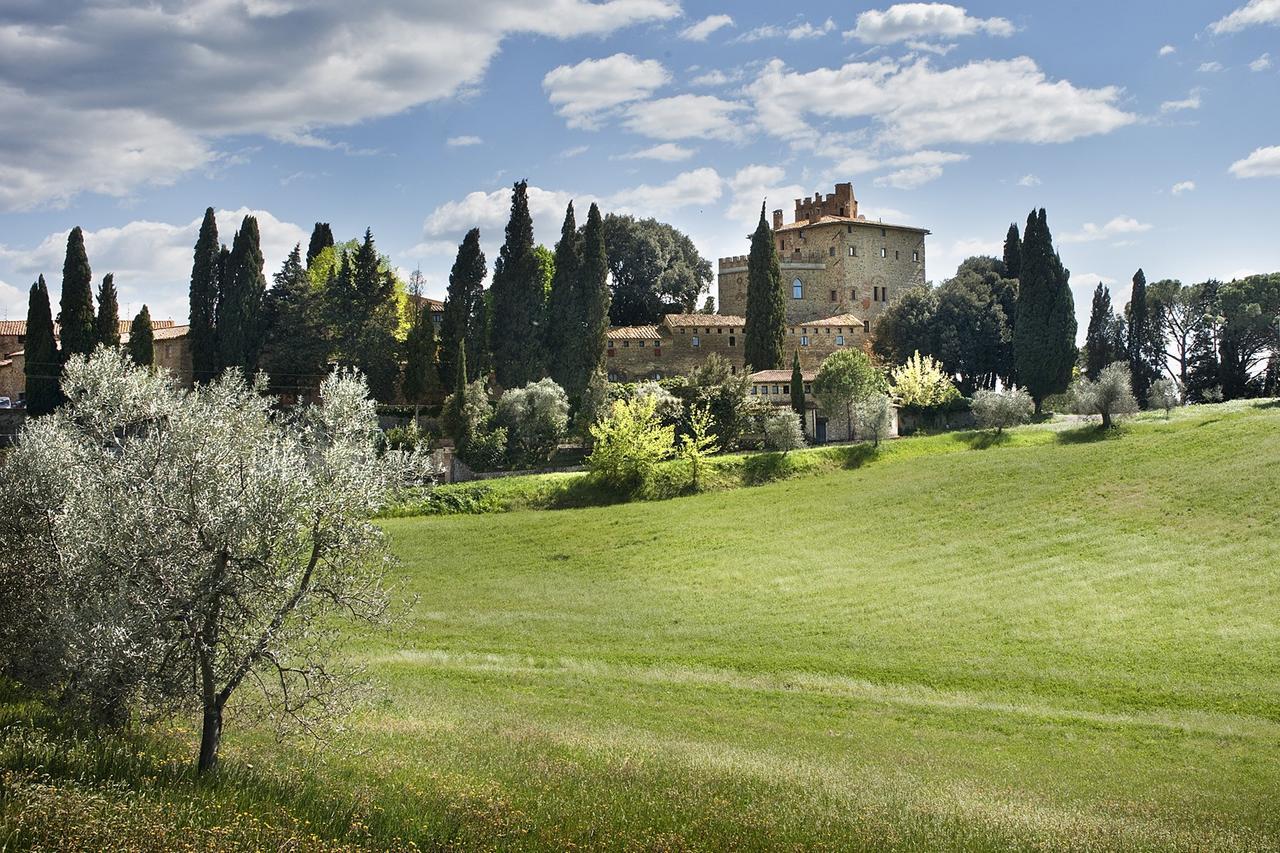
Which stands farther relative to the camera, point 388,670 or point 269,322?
point 269,322

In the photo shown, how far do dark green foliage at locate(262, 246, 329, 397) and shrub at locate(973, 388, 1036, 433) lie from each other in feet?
119

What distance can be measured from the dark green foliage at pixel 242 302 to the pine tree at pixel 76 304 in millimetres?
7140

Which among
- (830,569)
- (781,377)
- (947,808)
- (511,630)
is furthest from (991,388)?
(947,808)

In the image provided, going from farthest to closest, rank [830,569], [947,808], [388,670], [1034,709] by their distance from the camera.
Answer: [830,569]
[388,670]
[1034,709]
[947,808]

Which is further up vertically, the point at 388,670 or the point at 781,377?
the point at 781,377

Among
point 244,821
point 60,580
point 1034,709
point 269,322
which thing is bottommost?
point 1034,709

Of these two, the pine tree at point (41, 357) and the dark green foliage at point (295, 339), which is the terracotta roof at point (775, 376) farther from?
the pine tree at point (41, 357)

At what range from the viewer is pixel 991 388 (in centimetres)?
7300

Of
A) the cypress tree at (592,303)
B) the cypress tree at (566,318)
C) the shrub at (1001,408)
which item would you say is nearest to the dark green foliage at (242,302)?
the cypress tree at (566,318)

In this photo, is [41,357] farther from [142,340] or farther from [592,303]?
[592,303]

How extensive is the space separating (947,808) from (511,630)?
57.4 ft

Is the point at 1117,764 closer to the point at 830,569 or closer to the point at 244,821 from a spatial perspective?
the point at 244,821

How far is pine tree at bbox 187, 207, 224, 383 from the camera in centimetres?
6100

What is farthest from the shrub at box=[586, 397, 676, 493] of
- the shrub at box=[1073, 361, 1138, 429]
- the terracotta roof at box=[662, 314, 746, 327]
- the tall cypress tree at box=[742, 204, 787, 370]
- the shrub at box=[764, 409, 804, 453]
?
the terracotta roof at box=[662, 314, 746, 327]
